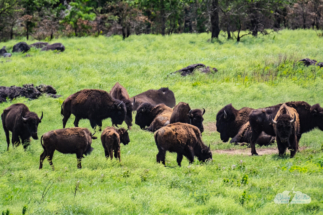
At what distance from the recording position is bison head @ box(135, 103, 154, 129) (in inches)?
622

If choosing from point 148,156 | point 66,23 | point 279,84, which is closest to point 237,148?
point 148,156

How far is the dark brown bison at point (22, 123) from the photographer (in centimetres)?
1196

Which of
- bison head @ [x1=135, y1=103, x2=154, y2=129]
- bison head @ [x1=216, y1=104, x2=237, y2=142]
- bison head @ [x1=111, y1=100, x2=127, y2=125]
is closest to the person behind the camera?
bison head @ [x1=216, y1=104, x2=237, y2=142]

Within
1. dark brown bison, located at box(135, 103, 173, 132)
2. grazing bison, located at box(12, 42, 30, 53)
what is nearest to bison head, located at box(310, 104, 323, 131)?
dark brown bison, located at box(135, 103, 173, 132)

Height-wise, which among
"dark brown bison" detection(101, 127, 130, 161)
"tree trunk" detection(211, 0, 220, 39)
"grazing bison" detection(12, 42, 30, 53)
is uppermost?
"tree trunk" detection(211, 0, 220, 39)

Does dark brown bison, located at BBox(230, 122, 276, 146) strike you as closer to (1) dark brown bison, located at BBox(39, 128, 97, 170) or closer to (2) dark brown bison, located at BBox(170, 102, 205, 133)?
(2) dark brown bison, located at BBox(170, 102, 205, 133)

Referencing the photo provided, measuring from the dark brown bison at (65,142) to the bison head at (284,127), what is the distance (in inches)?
201

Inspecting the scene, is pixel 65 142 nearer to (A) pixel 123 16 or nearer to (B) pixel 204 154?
(B) pixel 204 154

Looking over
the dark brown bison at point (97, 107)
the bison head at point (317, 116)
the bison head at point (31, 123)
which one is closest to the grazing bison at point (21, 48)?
the dark brown bison at point (97, 107)

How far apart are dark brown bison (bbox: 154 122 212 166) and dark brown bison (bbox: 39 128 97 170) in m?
1.90

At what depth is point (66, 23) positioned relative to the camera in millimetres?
44281

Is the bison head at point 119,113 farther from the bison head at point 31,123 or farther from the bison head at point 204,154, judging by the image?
the bison head at point 204,154

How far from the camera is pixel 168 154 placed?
12.4m

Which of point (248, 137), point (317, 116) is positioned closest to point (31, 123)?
point (248, 137)
